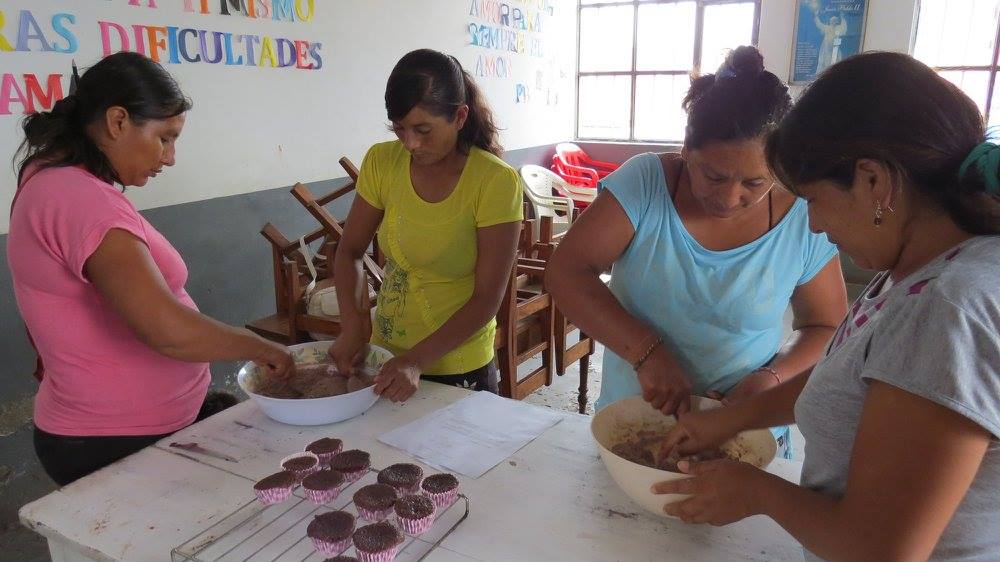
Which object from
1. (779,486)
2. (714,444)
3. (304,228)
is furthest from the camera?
(304,228)

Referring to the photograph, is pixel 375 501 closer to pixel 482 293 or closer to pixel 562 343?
pixel 482 293

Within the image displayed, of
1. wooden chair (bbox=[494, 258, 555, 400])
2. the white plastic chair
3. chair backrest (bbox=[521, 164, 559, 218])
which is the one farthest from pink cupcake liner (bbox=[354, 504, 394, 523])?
chair backrest (bbox=[521, 164, 559, 218])

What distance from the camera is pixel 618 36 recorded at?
23.0 ft

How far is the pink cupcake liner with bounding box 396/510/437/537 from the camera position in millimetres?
948

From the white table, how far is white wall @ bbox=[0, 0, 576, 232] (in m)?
1.64

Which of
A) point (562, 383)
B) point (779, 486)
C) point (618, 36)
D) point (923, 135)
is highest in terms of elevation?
point (618, 36)

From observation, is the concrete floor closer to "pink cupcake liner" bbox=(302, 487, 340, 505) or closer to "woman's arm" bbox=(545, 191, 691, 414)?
"woman's arm" bbox=(545, 191, 691, 414)

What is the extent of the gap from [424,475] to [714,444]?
19.7 inches

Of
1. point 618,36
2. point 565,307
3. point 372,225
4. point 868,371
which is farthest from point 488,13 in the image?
point 868,371

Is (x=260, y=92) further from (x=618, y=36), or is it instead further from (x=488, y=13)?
(x=618, y=36)

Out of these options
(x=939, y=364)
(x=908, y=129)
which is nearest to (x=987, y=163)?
(x=908, y=129)

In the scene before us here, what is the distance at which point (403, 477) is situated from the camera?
3.51 feet

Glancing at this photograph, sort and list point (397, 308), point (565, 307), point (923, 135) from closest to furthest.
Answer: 1. point (923, 135)
2. point (565, 307)
3. point (397, 308)

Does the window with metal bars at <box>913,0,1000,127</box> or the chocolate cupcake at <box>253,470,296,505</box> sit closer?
the chocolate cupcake at <box>253,470,296,505</box>
